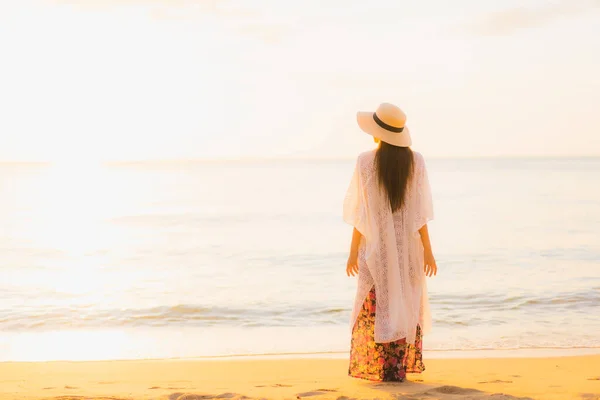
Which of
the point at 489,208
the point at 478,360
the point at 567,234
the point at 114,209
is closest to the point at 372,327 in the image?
the point at 478,360

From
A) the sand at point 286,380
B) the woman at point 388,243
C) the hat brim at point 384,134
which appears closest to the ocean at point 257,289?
the sand at point 286,380

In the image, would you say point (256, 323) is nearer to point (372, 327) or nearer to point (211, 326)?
point (211, 326)

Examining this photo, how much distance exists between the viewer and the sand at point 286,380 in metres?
4.43

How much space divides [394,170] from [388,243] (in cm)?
46

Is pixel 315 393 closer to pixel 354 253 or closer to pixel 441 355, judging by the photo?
pixel 354 253

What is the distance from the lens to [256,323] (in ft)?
28.0

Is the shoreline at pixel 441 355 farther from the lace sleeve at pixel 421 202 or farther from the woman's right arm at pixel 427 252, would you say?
the lace sleeve at pixel 421 202

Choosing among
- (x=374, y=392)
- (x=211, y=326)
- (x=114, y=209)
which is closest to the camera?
(x=374, y=392)

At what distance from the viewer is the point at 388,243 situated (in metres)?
4.39

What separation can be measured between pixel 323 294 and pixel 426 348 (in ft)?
11.5

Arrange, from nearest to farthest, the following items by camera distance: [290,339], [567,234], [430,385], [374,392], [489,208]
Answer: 1. [374,392]
2. [430,385]
3. [290,339]
4. [567,234]
5. [489,208]

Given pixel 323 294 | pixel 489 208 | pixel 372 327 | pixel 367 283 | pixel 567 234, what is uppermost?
pixel 489 208

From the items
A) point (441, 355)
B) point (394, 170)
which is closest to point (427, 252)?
point (394, 170)

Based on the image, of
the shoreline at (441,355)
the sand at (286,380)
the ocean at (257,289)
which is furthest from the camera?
the ocean at (257,289)
